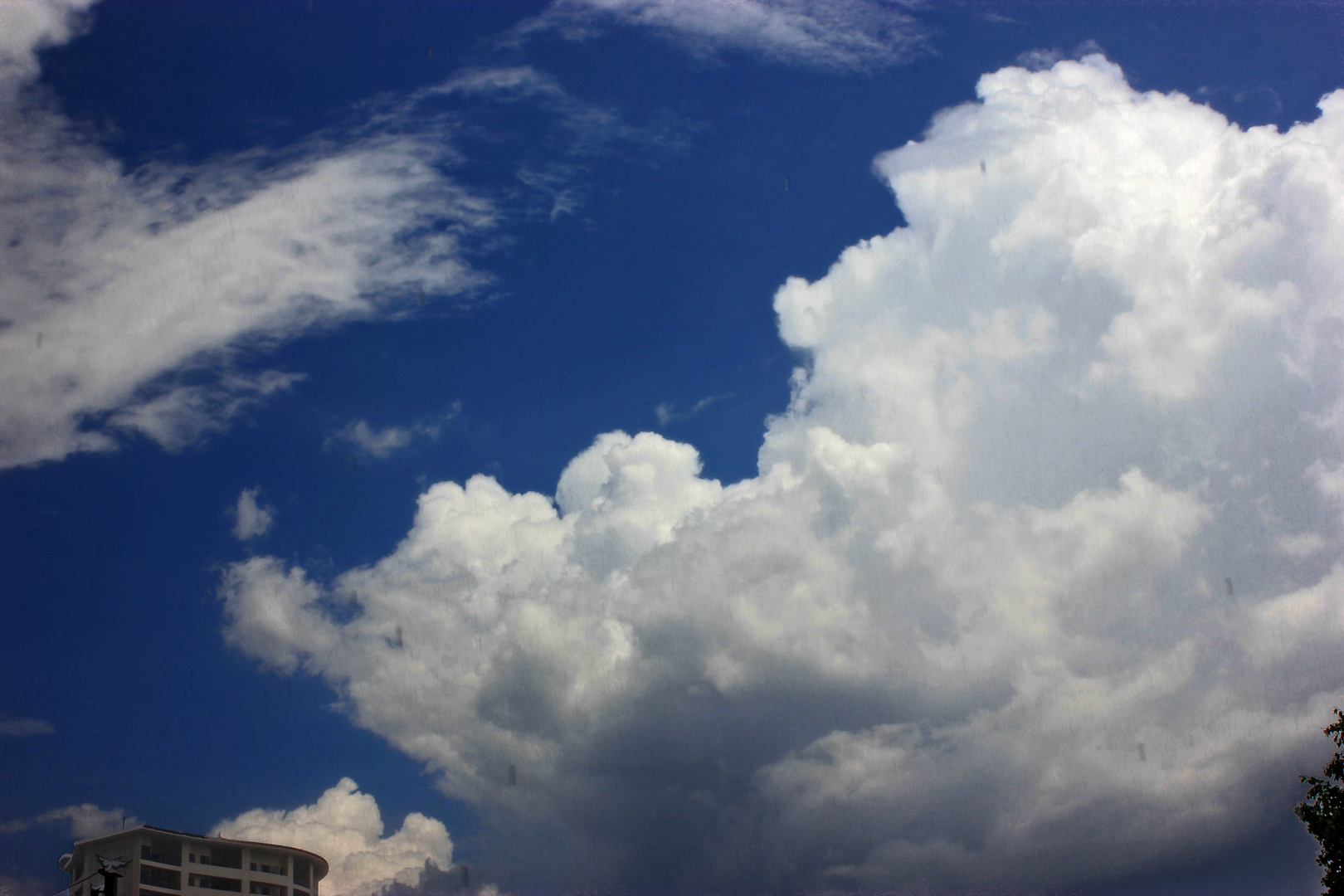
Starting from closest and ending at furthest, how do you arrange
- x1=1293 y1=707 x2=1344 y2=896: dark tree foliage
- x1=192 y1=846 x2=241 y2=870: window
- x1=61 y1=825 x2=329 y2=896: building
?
x1=1293 y1=707 x2=1344 y2=896: dark tree foliage → x1=61 y1=825 x2=329 y2=896: building → x1=192 y1=846 x2=241 y2=870: window

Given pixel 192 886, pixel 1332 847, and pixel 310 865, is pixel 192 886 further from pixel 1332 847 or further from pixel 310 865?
pixel 1332 847

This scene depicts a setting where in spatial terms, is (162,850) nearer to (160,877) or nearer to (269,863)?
(160,877)

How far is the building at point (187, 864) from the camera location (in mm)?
99938

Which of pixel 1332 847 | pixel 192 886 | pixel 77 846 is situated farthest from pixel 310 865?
Answer: pixel 1332 847

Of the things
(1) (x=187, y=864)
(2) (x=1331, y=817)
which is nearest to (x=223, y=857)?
(1) (x=187, y=864)

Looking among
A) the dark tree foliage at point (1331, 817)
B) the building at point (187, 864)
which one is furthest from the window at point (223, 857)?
the dark tree foliage at point (1331, 817)

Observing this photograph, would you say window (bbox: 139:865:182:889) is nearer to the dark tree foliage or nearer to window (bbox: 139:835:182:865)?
window (bbox: 139:835:182:865)

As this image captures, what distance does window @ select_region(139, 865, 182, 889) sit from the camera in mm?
100000

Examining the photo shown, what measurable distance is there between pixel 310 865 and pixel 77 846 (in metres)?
24.0

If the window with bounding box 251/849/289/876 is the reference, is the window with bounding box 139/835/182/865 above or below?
above

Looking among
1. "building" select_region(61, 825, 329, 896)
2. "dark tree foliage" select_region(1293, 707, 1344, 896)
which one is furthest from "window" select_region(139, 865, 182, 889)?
"dark tree foliage" select_region(1293, 707, 1344, 896)

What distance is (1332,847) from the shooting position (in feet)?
105

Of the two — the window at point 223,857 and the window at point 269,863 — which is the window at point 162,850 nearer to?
the window at point 223,857

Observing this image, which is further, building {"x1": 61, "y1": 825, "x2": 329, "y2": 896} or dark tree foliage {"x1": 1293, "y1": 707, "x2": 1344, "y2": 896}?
building {"x1": 61, "y1": 825, "x2": 329, "y2": 896}
